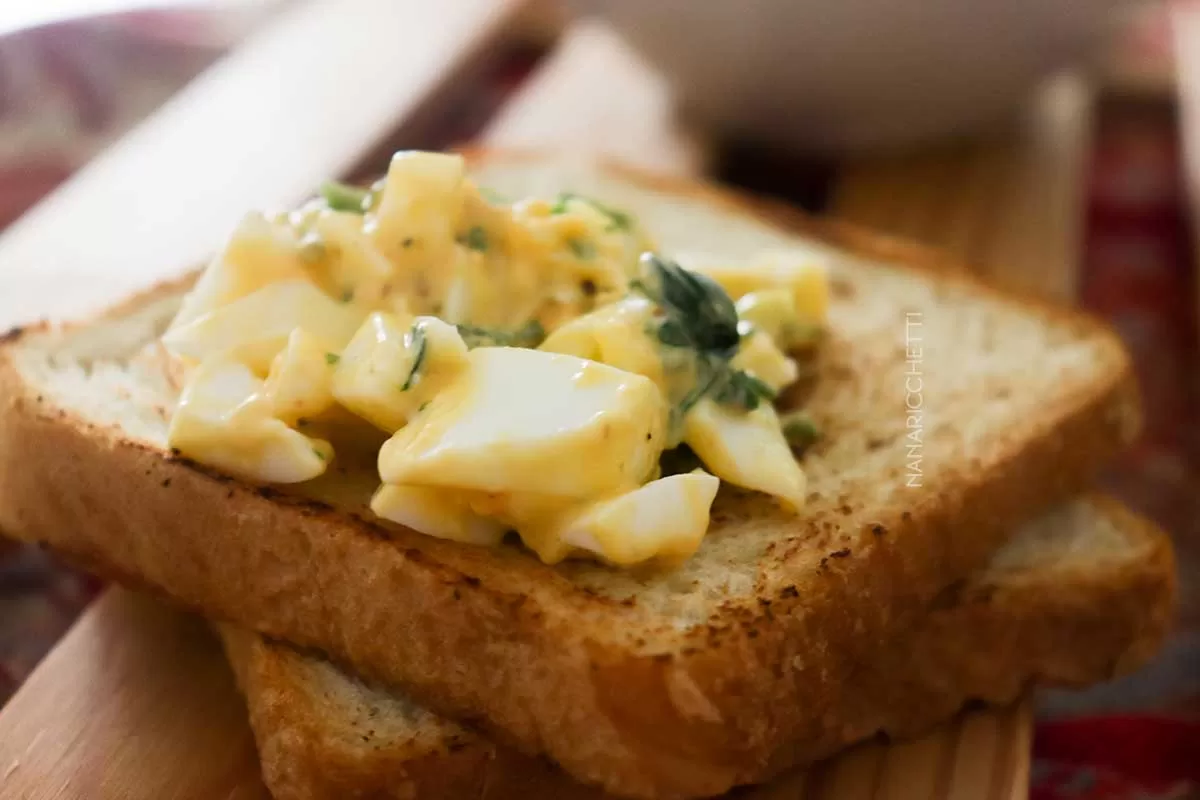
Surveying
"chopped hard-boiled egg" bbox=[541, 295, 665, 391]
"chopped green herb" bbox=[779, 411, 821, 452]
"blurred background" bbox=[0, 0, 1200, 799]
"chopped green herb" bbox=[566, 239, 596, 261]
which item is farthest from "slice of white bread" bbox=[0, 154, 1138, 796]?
"blurred background" bbox=[0, 0, 1200, 799]

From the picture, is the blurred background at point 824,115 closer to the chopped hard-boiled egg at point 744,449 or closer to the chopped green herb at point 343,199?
the chopped green herb at point 343,199

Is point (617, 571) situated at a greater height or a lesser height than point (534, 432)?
lesser

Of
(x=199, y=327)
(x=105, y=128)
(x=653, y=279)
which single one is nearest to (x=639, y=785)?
(x=653, y=279)

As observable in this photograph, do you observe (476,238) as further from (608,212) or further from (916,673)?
(916,673)

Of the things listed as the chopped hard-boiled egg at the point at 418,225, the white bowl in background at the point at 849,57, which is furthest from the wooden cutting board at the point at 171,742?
the white bowl in background at the point at 849,57

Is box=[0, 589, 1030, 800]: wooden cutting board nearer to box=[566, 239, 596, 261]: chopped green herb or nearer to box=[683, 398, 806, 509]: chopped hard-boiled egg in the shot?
box=[683, 398, 806, 509]: chopped hard-boiled egg

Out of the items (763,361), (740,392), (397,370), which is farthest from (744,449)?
(397,370)
